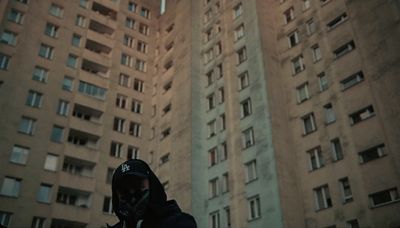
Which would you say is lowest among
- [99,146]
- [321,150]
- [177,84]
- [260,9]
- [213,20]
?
[321,150]

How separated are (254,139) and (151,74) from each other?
21966mm

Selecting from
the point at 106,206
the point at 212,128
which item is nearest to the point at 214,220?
the point at 212,128

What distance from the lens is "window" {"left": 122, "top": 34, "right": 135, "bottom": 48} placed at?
51.3 m

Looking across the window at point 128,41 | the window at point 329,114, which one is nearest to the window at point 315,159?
the window at point 329,114

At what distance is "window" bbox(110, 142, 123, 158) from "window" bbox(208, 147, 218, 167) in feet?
35.2

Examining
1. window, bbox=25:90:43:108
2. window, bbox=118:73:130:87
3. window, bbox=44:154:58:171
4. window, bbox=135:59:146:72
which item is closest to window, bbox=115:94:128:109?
window, bbox=118:73:130:87

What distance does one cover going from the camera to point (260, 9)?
3884 cm

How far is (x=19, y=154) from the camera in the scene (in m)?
37.1

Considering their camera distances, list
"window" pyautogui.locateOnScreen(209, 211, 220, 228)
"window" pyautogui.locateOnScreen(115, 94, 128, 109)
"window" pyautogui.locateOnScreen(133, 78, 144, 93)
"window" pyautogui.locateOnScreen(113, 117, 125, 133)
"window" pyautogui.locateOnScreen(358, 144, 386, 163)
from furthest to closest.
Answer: "window" pyautogui.locateOnScreen(133, 78, 144, 93), "window" pyautogui.locateOnScreen(115, 94, 128, 109), "window" pyautogui.locateOnScreen(113, 117, 125, 133), "window" pyautogui.locateOnScreen(209, 211, 220, 228), "window" pyautogui.locateOnScreen(358, 144, 386, 163)

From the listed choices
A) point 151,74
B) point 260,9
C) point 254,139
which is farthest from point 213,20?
point 254,139

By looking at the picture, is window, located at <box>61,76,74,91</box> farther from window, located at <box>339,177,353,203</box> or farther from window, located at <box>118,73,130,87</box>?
window, located at <box>339,177,353,203</box>

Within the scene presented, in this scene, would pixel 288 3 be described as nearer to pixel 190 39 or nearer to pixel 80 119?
pixel 190 39

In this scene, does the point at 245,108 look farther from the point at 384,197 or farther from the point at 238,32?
the point at 384,197

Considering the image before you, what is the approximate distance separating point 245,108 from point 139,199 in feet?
105
